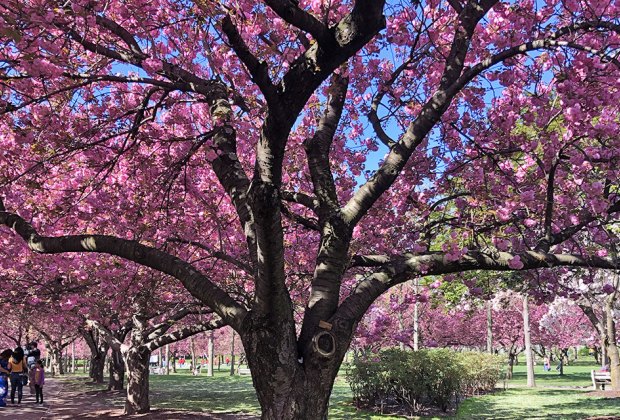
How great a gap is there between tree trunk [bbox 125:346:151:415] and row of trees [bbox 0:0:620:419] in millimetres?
2713

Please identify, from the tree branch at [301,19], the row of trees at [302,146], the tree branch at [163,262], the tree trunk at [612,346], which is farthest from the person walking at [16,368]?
the tree trunk at [612,346]

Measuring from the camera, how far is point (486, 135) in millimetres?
8266

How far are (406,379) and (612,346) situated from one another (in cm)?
865

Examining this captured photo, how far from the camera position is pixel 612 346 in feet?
58.0

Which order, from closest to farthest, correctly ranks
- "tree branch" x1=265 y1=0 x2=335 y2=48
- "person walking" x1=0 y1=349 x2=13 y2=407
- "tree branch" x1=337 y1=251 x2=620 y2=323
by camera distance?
"tree branch" x1=265 y1=0 x2=335 y2=48
"tree branch" x1=337 y1=251 x2=620 y2=323
"person walking" x1=0 y1=349 x2=13 y2=407

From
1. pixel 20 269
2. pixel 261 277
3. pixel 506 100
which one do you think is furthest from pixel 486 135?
pixel 20 269

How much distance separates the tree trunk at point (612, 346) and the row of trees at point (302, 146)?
25.0 feet

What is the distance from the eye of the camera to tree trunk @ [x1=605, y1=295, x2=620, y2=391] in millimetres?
17656

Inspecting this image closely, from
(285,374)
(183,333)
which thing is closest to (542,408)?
(183,333)

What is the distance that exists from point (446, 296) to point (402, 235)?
1472 centimetres

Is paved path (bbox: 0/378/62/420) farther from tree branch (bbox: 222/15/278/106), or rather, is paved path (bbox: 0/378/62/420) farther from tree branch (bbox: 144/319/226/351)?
tree branch (bbox: 222/15/278/106)

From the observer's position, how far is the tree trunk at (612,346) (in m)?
17.7

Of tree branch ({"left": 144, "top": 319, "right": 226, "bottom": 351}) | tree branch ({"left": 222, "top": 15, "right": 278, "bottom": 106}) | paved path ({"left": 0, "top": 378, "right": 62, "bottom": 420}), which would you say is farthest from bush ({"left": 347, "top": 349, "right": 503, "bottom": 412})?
tree branch ({"left": 222, "top": 15, "right": 278, "bottom": 106})

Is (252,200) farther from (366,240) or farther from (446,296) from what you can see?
(446,296)
